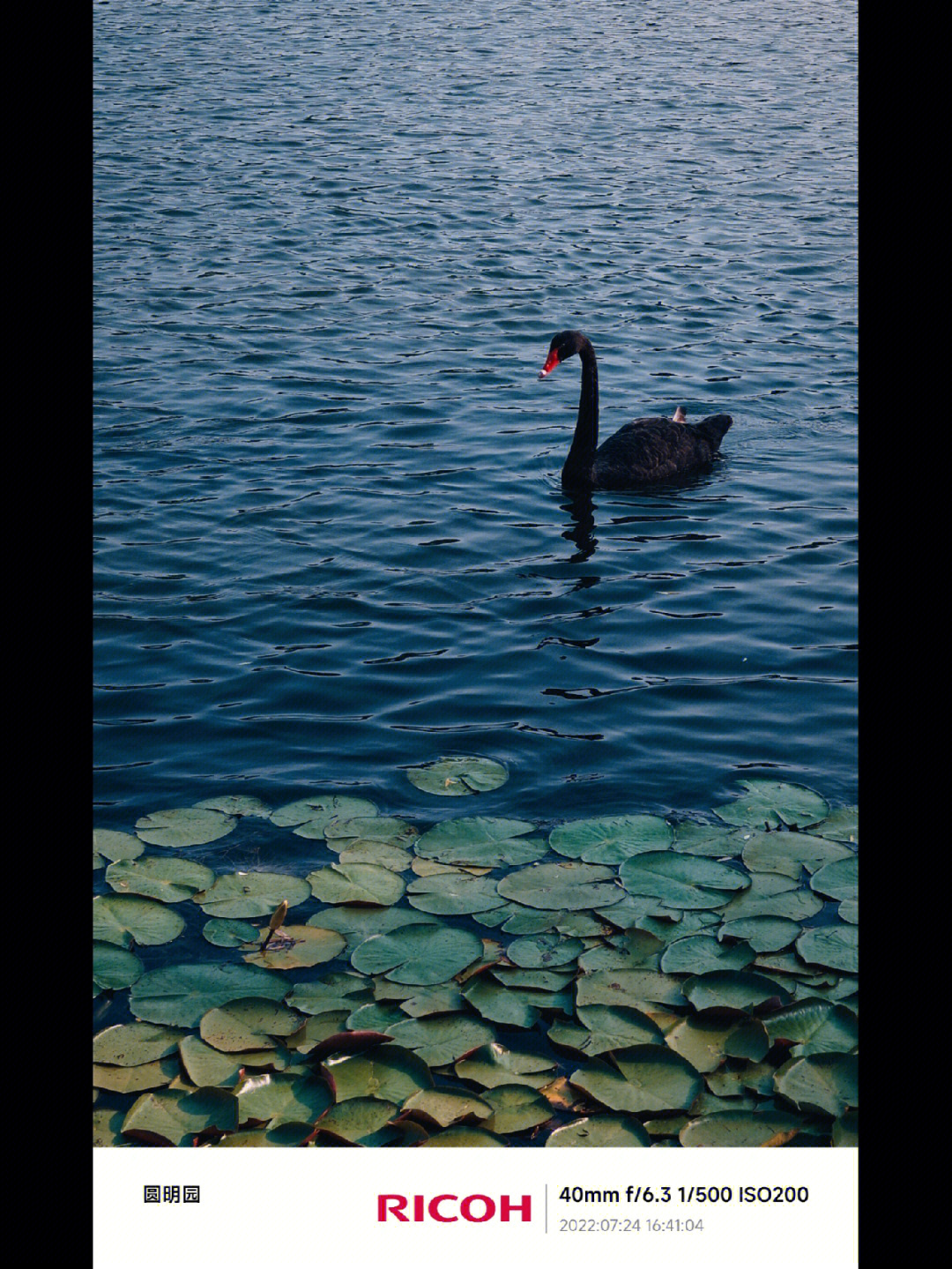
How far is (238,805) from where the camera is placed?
510cm

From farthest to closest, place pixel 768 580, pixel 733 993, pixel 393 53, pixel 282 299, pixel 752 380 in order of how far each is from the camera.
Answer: pixel 393 53
pixel 282 299
pixel 752 380
pixel 768 580
pixel 733 993

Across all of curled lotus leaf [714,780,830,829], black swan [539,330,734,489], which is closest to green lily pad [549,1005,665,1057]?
curled lotus leaf [714,780,830,829]

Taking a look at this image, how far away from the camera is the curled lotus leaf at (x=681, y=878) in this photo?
4.45m

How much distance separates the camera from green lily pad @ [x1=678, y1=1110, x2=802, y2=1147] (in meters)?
3.41

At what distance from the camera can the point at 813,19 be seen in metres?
23.1

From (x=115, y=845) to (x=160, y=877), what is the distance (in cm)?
31

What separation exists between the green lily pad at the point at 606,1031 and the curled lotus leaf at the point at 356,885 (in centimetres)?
84

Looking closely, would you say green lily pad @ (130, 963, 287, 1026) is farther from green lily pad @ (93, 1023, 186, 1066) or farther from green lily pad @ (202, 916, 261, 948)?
green lily pad @ (202, 916, 261, 948)

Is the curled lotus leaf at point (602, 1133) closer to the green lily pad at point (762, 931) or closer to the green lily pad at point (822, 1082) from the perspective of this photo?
the green lily pad at point (822, 1082)

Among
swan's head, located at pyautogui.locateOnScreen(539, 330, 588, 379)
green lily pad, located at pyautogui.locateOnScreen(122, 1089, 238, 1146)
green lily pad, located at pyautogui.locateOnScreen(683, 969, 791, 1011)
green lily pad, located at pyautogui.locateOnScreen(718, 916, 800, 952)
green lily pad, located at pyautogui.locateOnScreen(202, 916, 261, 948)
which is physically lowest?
green lily pad, located at pyautogui.locateOnScreen(122, 1089, 238, 1146)

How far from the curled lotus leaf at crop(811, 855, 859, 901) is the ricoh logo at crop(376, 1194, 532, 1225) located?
1.97m

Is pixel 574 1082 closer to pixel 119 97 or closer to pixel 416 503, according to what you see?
pixel 416 503
